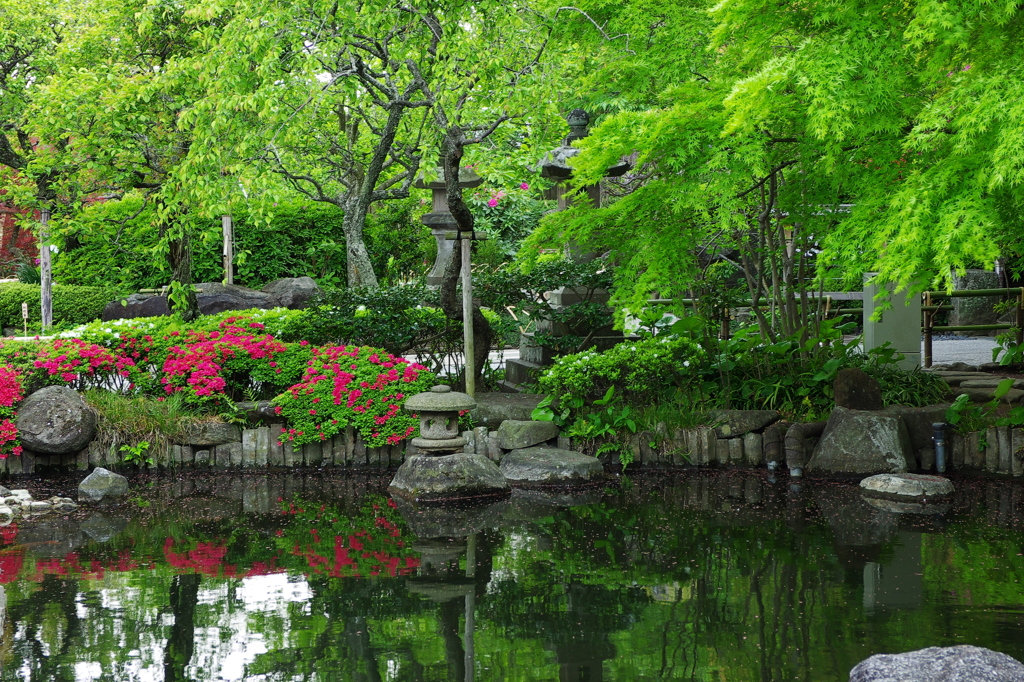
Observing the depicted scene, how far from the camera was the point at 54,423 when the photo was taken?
8.43 m

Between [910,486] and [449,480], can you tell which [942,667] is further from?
[449,480]

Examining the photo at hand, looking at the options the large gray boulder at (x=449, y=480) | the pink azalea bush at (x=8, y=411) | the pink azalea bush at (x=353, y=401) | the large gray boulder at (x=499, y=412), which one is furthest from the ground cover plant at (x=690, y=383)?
the pink azalea bush at (x=8, y=411)

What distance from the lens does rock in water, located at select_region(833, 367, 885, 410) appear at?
8422mm

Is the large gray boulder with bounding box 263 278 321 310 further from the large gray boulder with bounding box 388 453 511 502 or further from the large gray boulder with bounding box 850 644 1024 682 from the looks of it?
the large gray boulder with bounding box 850 644 1024 682

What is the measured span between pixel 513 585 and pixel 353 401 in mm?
3727

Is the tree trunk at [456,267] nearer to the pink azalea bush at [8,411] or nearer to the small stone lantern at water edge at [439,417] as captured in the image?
the small stone lantern at water edge at [439,417]

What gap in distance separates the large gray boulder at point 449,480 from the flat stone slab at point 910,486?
2.92m

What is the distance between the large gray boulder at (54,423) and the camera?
839 cm

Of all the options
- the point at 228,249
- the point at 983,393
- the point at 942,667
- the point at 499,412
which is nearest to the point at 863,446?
the point at 983,393

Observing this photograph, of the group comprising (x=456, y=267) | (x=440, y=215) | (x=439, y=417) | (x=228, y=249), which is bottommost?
(x=439, y=417)

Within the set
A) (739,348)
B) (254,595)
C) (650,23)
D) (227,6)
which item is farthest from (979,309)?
(254,595)

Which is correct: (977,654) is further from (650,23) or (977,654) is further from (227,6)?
(227,6)

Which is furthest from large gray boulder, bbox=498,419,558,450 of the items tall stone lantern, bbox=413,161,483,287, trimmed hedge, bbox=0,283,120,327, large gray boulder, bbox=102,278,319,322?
trimmed hedge, bbox=0,283,120,327

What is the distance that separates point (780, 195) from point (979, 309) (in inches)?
492
